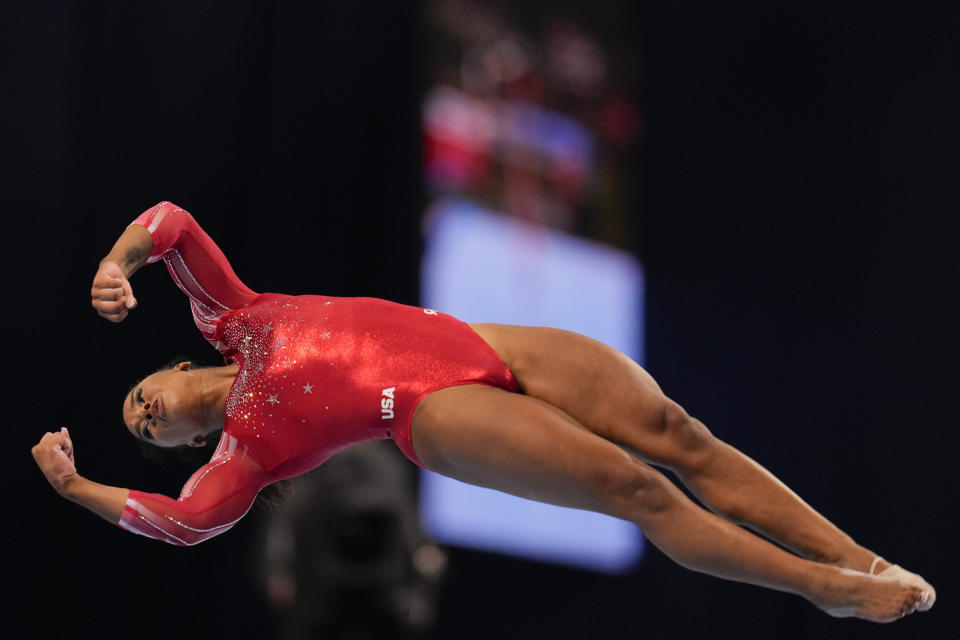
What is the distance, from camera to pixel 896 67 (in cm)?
480

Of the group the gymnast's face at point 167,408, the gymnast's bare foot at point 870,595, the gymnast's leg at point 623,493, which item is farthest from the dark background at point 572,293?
the gymnast's bare foot at point 870,595

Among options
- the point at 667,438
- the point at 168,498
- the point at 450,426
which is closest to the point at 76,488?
the point at 168,498

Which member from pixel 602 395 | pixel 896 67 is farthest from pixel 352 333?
pixel 896 67

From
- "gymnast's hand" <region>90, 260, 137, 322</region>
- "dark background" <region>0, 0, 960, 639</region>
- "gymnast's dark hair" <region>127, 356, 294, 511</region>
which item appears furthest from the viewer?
"dark background" <region>0, 0, 960, 639</region>

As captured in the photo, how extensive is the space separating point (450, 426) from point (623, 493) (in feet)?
1.15

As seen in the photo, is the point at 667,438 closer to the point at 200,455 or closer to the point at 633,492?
the point at 633,492

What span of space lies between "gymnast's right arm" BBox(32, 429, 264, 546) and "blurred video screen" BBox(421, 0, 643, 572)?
1693mm

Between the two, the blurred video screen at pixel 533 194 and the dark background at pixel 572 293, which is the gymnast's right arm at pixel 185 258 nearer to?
the dark background at pixel 572 293

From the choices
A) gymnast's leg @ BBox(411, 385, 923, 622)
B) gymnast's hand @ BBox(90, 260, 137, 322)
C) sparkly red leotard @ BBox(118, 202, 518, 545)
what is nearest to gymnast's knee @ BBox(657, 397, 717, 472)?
gymnast's leg @ BBox(411, 385, 923, 622)

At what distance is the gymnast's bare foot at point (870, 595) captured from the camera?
6.78ft

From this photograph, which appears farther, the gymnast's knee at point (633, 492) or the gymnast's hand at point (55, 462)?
the gymnast's hand at point (55, 462)

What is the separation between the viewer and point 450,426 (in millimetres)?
2162

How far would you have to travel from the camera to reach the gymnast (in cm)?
211

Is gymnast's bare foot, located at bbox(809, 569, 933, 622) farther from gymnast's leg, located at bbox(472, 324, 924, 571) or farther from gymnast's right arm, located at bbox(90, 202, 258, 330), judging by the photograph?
gymnast's right arm, located at bbox(90, 202, 258, 330)
